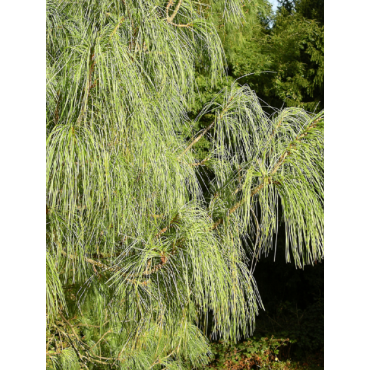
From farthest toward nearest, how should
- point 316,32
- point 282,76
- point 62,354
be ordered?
point 282,76, point 316,32, point 62,354

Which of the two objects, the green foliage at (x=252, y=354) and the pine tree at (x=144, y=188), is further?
the green foliage at (x=252, y=354)

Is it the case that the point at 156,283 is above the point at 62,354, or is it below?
above

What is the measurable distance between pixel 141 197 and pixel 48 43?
427 mm

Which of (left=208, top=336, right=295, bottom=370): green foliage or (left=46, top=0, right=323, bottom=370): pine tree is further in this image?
(left=208, top=336, right=295, bottom=370): green foliage

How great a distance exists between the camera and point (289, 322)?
273cm

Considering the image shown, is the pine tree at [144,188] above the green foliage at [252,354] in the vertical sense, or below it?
above

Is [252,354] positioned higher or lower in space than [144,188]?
lower

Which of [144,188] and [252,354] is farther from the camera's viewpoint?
[252,354]

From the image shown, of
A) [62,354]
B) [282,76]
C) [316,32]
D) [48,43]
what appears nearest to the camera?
[48,43]

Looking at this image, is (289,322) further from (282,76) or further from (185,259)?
(185,259)

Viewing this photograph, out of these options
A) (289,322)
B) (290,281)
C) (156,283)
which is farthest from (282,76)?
(156,283)

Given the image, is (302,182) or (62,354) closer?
(302,182)

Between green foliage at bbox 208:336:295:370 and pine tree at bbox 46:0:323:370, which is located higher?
pine tree at bbox 46:0:323:370
